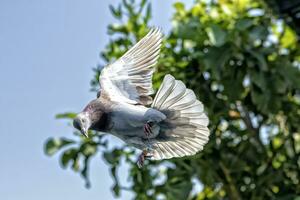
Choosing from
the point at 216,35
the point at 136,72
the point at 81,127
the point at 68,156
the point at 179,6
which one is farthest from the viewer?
the point at 179,6

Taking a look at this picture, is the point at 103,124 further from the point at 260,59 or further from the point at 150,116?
the point at 260,59

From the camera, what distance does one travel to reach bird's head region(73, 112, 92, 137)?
0.76 metres

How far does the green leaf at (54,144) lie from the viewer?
212 cm

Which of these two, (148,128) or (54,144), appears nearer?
(148,128)

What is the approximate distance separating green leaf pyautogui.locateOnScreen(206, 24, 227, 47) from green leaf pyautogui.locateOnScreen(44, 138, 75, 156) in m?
0.59

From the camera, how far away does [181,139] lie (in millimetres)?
853

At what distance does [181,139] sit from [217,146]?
1.37m

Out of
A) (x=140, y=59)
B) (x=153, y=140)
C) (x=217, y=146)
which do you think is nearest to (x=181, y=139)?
(x=153, y=140)

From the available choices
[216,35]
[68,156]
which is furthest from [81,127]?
[68,156]

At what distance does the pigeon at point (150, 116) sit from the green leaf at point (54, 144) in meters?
1.21

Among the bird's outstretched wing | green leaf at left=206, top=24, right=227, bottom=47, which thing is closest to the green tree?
green leaf at left=206, top=24, right=227, bottom=47

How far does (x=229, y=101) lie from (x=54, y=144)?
59 centimetres

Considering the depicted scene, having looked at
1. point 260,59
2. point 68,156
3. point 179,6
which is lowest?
point 68,156

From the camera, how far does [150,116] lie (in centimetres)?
78
